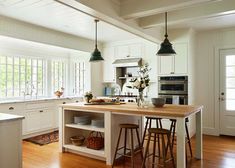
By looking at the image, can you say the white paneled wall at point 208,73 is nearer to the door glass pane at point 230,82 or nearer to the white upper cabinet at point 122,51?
the door glass pane at point 230,82

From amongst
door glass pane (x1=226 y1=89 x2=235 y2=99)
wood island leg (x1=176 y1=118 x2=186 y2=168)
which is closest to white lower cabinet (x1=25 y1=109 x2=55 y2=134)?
→ wood island leg (x1=176 y1=118 x2=186 y2=168)

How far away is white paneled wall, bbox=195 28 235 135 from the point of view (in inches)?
206

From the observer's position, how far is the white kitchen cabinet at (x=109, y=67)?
642cm

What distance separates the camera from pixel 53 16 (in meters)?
3.97

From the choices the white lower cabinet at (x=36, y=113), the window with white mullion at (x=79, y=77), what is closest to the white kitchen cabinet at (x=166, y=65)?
the window with white mullion at (x=79, y=77)

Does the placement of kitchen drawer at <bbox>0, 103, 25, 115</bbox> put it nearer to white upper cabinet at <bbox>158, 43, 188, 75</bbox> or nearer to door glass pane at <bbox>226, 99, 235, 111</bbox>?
white upper cabinet at <bbox>158, 43, 188, 75</bbox>

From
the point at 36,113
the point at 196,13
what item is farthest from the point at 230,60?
the point at 36,113

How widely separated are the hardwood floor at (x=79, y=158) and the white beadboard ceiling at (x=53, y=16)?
2.66 meters

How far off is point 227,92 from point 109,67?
135 inches

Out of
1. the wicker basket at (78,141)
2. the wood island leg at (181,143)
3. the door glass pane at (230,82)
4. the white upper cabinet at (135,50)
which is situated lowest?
→ the wicker basket at (78,141)

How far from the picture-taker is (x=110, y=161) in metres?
3.35

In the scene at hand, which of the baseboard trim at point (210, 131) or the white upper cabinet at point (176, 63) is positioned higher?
the white upper cabinet at point (176, 63)

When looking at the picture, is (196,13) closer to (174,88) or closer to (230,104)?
(174,88)

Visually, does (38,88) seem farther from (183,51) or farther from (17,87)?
(183,51)
